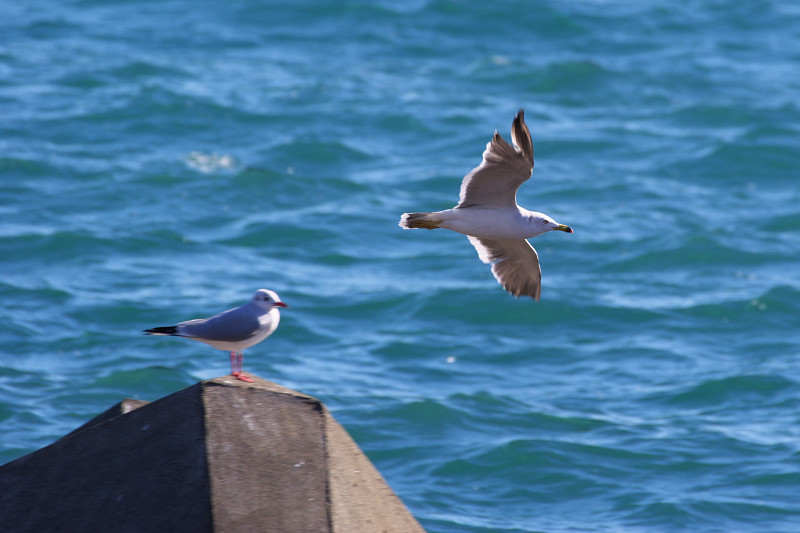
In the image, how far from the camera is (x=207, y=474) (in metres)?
4.64

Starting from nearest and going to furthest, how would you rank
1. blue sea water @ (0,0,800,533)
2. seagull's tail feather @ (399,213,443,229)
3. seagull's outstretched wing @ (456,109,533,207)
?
seagull's outstretched wing @ (456,109,533,207) < seagull's tail feather @ (399,213,443,229) < blue sea water @ (0,0,800,533)

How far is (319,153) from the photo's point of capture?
19.2 m

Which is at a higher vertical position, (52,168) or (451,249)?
(52,168)

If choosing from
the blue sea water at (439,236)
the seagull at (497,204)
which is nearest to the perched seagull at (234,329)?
the seagull at (497,204)

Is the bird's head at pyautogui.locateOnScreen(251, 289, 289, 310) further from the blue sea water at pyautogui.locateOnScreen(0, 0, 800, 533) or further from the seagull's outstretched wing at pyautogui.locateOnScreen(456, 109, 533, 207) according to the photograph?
the blue sea water at pyautogui.locateOnScreen(0, 0, 800, 533)

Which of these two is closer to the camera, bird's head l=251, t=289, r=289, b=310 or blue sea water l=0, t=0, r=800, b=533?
bird's head l=251, t=289, r=289, b=310

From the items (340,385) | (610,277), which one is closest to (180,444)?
(340,385)

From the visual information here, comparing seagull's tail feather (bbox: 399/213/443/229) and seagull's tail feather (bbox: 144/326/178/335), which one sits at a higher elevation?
seagull's tail feather (bbox: 399/213/443/229)

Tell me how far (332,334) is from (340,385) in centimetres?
155

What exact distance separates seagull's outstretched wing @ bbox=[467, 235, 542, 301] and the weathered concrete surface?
3.97m

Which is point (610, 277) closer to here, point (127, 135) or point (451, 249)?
point (451, 249)

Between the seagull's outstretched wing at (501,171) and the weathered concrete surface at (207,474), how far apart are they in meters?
2.88

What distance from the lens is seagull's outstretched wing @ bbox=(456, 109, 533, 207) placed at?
7305mm

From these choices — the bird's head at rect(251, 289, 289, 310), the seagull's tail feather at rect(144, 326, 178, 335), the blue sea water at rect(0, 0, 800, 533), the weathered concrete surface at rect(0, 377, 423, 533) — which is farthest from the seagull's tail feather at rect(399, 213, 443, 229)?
the blue sea water at rect(0, 0, 800, 533)
